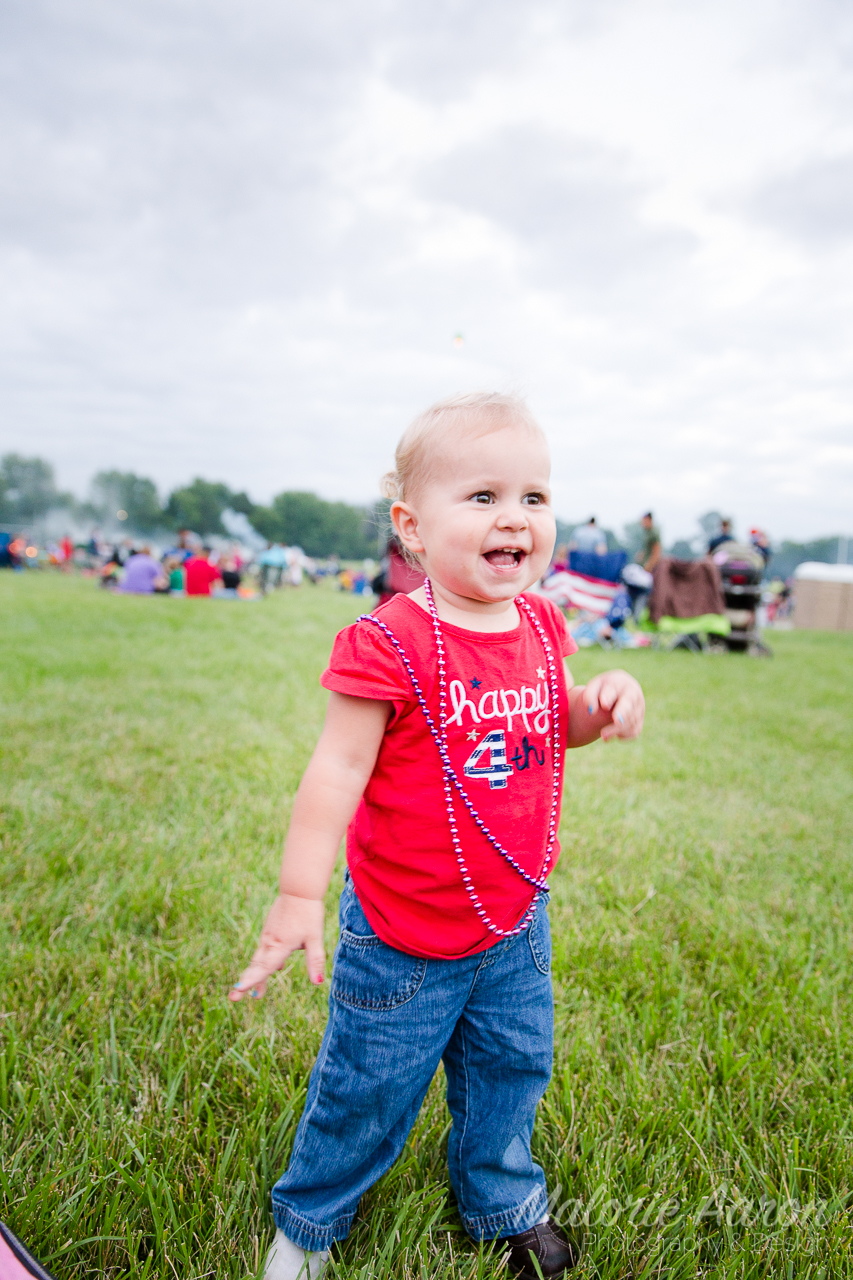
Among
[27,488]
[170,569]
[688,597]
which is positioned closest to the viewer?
[688,597]

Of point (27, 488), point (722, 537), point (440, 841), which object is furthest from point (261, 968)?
point (27, 488)

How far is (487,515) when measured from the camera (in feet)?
3.77

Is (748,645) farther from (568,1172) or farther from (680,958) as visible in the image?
(568,1172)

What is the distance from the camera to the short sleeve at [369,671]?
1.11 meters

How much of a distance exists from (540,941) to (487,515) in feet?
2.34

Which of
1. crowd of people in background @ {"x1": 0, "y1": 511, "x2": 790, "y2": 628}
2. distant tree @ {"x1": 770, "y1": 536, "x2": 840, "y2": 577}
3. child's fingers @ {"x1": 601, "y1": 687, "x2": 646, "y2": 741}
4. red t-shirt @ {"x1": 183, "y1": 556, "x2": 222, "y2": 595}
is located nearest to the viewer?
child's fingers @ {"x1": 601, "y1": 687, "x2": 646, "y2": 741}

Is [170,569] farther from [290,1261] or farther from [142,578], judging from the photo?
[290,1261]

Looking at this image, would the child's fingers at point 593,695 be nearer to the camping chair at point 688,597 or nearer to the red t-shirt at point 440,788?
the red t-shirt at point 440,788

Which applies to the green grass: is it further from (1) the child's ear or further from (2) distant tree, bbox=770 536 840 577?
(2) distant tree, bbox=770 536 840 577

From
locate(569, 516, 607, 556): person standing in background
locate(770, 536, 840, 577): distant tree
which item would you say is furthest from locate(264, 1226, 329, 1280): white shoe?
locate(770, 536, 840, 577): distant tree

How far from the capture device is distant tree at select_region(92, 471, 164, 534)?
314 ft

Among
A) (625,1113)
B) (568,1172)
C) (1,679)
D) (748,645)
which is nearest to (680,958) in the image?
(625,1113)

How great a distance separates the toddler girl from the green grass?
141 millimetres

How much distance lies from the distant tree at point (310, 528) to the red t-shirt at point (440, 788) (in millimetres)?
94303
